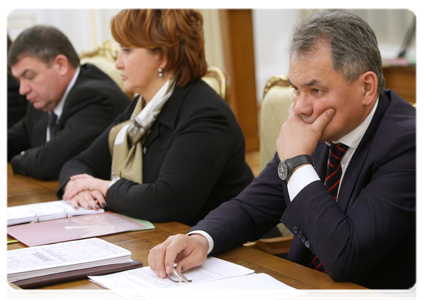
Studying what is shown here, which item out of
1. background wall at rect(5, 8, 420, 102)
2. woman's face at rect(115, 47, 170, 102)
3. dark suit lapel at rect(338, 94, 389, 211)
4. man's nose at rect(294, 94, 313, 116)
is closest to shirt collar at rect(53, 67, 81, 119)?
woman's face at rect(115, 47, 170, 102)

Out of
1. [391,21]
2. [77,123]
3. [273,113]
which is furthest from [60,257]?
[391,21]

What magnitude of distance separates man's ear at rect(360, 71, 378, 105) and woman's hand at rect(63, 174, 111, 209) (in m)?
1.01

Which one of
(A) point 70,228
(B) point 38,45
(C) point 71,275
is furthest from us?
(B) point 38,45

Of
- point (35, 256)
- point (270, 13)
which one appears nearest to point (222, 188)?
point (35, 256)

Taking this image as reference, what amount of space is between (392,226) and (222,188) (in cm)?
94

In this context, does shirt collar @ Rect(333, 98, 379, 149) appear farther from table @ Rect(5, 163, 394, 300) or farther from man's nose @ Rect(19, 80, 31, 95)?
man's nose @ Rect(19, 80, 31, 95)

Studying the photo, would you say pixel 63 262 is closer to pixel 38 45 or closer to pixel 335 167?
pixel 335 167

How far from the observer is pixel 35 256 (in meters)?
1.35

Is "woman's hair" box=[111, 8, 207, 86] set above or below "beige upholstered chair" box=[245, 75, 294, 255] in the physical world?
above

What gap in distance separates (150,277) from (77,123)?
5.15 ft

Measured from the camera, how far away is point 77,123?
8.69 feet

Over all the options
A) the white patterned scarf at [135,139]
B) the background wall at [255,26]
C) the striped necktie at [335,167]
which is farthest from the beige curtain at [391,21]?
the striped necktie at [335,167]

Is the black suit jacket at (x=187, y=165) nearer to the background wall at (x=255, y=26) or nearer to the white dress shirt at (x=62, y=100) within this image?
the white dress shirt at (x=62, y=100)

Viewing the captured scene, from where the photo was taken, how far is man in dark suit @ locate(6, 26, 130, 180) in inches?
101
